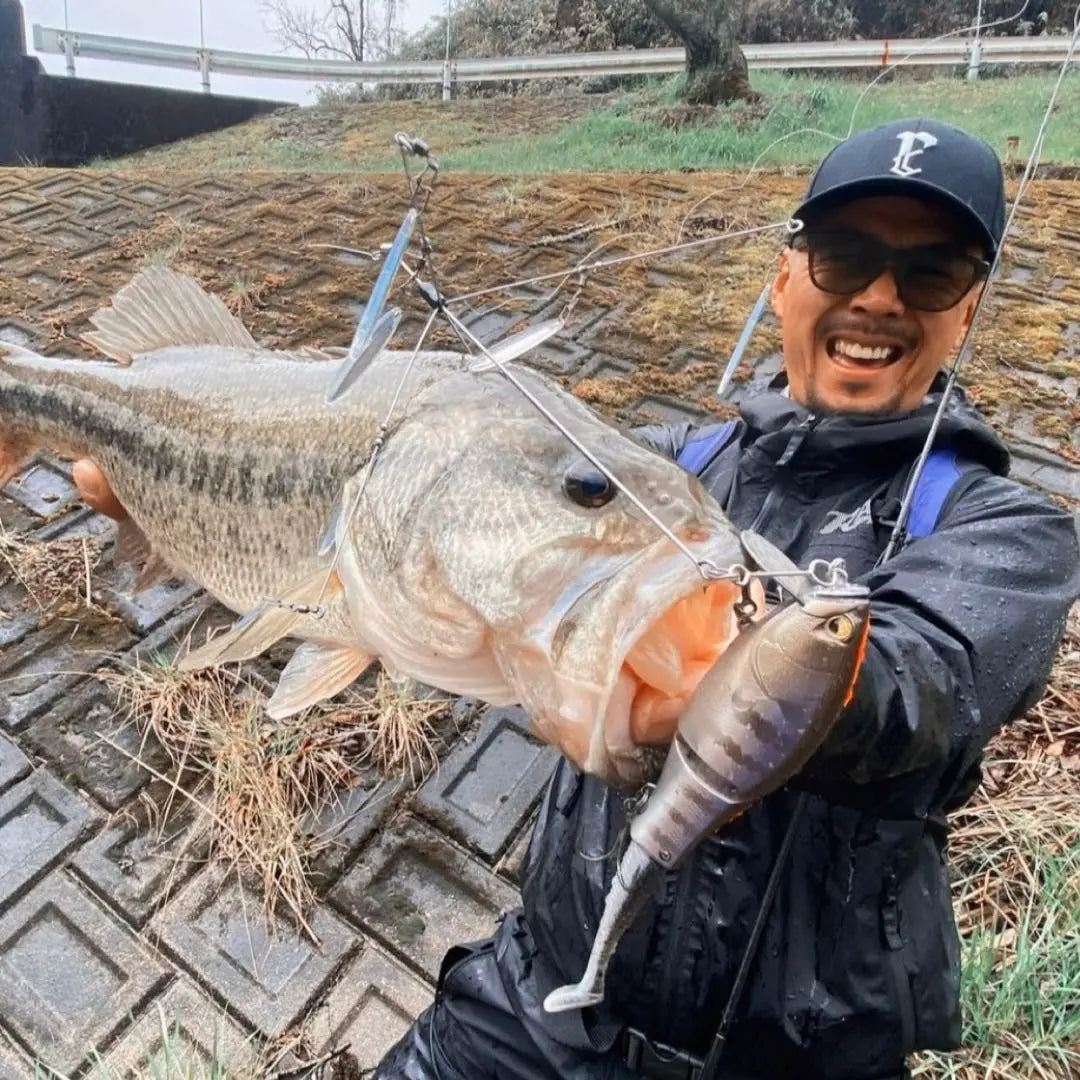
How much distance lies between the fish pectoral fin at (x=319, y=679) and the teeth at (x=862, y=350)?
1175mm

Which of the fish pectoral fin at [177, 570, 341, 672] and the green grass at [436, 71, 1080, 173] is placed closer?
the fish pectoral fin at [177, 570, 341, 672]

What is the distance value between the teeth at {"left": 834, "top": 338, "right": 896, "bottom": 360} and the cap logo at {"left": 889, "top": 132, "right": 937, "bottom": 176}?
321mm

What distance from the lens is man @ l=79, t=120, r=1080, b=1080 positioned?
135cm

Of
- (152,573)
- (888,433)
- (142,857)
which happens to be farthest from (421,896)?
(888,433)

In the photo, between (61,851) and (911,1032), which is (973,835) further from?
(61,851)

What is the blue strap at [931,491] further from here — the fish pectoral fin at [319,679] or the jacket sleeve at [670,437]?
the fish pectoral fin at [319,679]

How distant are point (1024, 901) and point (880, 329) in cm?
175

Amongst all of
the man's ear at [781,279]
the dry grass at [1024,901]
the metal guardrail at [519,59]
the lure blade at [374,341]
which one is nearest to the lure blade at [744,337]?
the man's ear at [781,279]

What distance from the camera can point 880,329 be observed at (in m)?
1.80

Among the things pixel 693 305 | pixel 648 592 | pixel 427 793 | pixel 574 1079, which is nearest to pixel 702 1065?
pixel 574 1079

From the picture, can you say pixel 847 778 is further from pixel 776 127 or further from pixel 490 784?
pixel 776 127

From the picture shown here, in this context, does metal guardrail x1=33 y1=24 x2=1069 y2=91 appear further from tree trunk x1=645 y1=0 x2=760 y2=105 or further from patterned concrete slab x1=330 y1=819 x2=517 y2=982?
patterned concrete slab x1=330 y1=819 x2=517 y2=982

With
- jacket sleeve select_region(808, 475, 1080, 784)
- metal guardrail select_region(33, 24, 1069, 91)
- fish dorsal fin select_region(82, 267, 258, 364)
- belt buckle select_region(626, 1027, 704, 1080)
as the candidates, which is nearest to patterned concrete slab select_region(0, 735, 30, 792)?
fish dorsal fin select_region(82, 267, 258, 364)

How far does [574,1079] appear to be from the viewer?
1.88 meters
